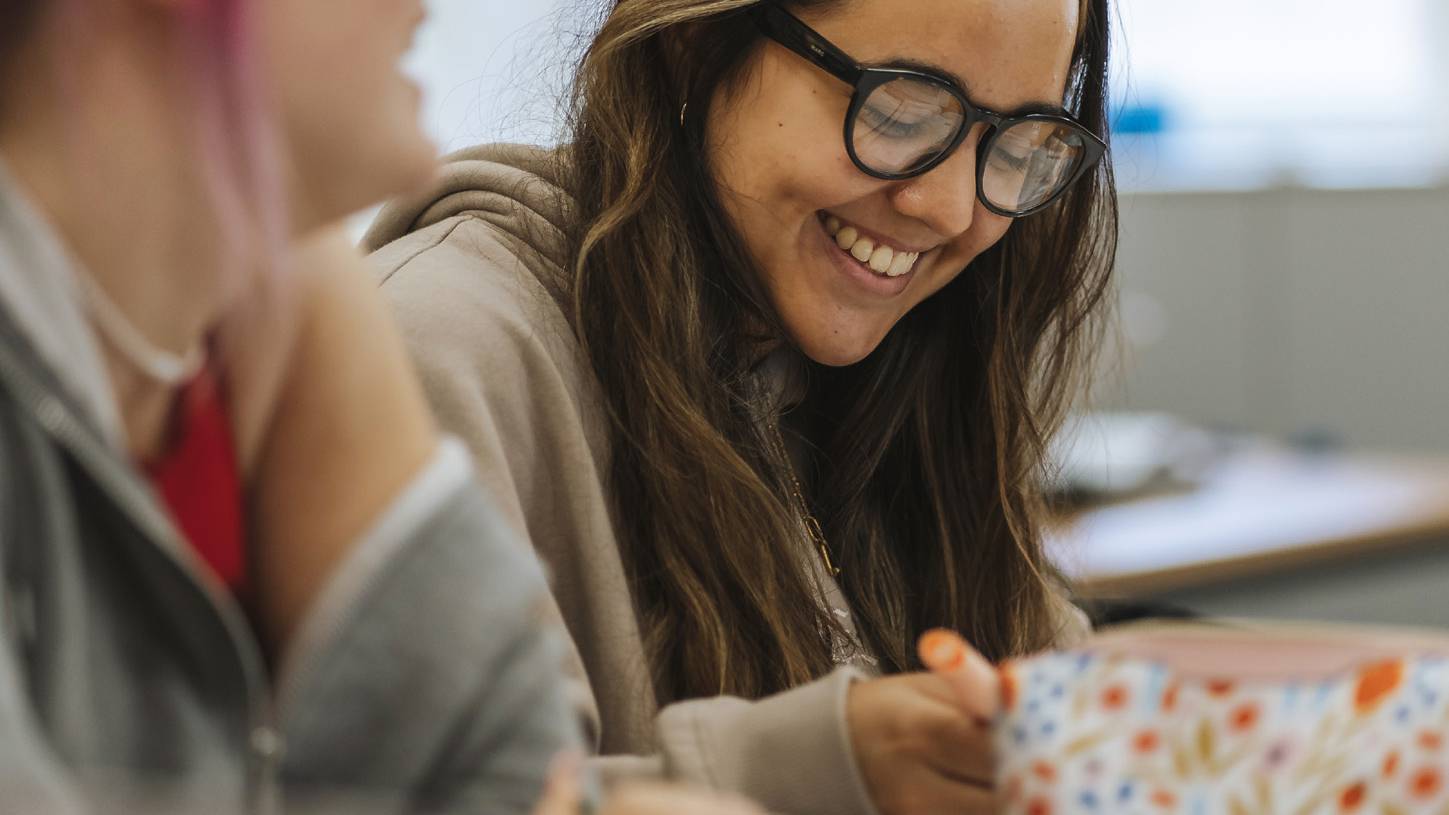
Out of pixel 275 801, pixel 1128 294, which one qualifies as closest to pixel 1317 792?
pixel 275 801

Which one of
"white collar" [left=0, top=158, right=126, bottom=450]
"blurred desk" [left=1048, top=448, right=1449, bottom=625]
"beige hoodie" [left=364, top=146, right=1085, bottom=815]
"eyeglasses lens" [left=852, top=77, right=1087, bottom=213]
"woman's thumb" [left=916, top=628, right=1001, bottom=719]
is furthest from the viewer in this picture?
"blurred desk" [left=1048, top=448, right=1449, bottom=625]

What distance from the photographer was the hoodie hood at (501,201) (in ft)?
3.80

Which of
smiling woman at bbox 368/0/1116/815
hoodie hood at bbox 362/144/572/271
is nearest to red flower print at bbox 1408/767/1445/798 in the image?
smiling woman at bbox 368/0/1116/815

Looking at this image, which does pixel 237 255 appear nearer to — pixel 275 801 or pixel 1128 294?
pixel 275 801

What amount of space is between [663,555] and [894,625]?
0.26 m

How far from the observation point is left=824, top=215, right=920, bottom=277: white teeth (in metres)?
1.19

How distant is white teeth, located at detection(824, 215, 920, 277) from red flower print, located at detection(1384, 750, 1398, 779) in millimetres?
625

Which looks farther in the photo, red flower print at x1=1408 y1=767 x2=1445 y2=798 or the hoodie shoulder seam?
the hoodie shoulder seam

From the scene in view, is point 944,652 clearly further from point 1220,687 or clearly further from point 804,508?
point 804,508

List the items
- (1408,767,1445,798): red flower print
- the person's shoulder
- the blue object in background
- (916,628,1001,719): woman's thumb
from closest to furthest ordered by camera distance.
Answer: (1408,767,1445,798): red flower print
(916,628,1001,719): woman's thumb
the person's shoulder
the blue object in background

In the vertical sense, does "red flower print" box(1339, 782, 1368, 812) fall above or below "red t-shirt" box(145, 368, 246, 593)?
below

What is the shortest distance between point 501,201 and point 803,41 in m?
0.27

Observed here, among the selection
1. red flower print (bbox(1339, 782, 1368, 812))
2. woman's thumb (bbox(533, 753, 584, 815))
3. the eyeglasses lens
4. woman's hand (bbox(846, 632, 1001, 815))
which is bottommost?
woman's hand (bbox(846, 632, 1001, 815))

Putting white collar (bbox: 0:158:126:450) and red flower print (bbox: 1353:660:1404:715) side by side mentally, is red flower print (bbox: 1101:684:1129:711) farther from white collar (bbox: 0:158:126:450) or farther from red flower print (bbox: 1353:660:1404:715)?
white collar (bbox: 0:158:126:450)
